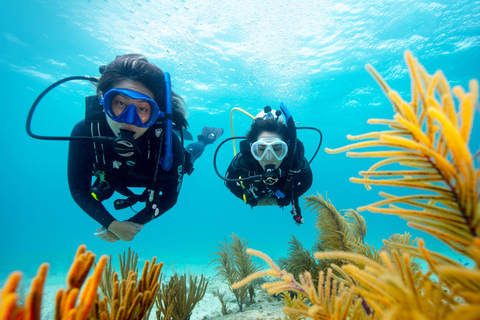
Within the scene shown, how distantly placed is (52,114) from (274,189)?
38.9 meters

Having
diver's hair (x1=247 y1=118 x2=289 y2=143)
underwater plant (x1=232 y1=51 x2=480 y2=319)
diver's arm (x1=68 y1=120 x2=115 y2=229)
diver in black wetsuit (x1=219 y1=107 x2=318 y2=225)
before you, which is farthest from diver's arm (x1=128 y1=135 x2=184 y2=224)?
underwater plant (x1=232 y1=51 x2=480 y2=319)

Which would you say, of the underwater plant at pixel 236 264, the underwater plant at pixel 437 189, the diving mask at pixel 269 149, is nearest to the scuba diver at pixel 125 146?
the diving mask at pixel 269 149

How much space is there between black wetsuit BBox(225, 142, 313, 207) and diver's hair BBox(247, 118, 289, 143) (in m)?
0.42

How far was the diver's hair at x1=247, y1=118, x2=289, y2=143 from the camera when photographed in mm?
5328

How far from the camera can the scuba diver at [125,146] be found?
135 inches

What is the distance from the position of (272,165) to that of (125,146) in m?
2.96

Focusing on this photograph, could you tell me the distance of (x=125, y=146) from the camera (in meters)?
3.42

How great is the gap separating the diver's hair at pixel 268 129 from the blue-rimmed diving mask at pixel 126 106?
8.19 feet

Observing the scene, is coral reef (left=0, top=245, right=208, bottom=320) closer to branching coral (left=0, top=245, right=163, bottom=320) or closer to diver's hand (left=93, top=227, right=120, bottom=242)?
branching coral (left=0, top=245, right=163, bottom=320)

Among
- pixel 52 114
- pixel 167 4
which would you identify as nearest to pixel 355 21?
pixel 167 4

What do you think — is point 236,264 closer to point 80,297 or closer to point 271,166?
point 271,166

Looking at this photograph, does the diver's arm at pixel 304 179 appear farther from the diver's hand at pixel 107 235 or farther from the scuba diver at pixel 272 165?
the diver's hand at pixel 107 235

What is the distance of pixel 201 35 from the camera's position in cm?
1540

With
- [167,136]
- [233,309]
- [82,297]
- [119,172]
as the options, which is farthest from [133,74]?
[233,309]
